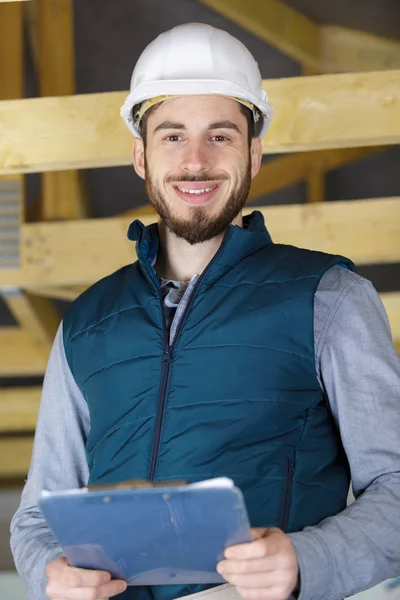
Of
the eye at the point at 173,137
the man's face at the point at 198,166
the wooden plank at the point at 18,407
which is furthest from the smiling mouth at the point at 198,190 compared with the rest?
the wooden plank at the point at 18,407

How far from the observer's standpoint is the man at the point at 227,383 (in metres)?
1.52

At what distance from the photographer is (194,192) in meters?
1.89

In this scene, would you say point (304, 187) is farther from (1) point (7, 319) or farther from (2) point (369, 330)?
(2) point (369, 330)

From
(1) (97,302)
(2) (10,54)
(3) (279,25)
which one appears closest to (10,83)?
(2) (10,54)

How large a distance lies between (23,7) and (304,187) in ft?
5.26

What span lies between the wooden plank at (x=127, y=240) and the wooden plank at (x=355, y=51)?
3.08 ft

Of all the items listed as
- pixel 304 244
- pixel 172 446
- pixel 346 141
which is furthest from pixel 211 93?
pixel 304 244

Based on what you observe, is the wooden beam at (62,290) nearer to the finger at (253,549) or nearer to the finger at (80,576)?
the finger at (80,576)

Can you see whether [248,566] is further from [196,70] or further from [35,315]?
[35,315]

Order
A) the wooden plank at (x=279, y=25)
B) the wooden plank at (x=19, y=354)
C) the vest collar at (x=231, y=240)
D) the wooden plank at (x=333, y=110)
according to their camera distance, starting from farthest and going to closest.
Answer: the wooden plank at (x=19, y=354)
the wooden plank at (x=279, y=25)
the wooden plank at (x=333, y=110)
the vest collar at (x=231, y=240)

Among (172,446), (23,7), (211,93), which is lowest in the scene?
(172,446)

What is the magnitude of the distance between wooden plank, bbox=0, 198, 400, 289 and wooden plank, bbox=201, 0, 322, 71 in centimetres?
86

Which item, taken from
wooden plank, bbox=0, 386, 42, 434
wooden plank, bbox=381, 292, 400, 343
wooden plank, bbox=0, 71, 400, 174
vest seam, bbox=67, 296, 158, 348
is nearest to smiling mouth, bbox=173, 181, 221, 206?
vest seam, bbox=67, 296, 158, 348

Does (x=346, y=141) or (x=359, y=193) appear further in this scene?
(x=359, y=193)
